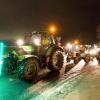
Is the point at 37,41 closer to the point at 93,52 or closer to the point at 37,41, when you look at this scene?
the point at 37,41

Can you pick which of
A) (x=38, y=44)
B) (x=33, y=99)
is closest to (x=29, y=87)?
(x=33, y=99)

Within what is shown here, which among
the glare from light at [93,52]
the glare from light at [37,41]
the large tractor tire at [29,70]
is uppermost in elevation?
the glare from light at [37,41]

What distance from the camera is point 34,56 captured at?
11.2 metres

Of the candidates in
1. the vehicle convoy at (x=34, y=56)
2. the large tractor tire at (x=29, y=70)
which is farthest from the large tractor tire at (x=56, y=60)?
the large tractor tire at (x=29, y=70)

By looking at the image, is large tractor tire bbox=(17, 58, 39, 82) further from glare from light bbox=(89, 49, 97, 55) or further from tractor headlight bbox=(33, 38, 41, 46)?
glare from light bbox=(89, 49, 97, 55)

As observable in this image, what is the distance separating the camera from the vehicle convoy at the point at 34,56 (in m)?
10.8

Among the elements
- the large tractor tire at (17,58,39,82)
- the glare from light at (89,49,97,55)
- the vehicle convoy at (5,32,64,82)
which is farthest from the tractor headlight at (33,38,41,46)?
the glare from light at (89,49,97,55)

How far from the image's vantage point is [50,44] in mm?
13078

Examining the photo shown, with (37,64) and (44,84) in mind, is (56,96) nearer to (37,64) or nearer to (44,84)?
(44,84)

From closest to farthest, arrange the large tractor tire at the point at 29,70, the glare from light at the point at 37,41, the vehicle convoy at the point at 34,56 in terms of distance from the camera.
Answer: the large tractor tire at the point at 29,70 → the vehicle convoy at the point at 34,56 → the glare from light at the point at 37,41

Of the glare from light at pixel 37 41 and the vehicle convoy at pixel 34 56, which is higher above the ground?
the glare from light at pixel 37 41

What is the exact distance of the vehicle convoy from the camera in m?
10.8

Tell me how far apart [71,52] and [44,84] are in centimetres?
958

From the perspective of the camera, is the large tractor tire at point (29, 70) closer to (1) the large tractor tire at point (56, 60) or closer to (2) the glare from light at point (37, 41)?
(2) the glare from light at point (37, 41)
